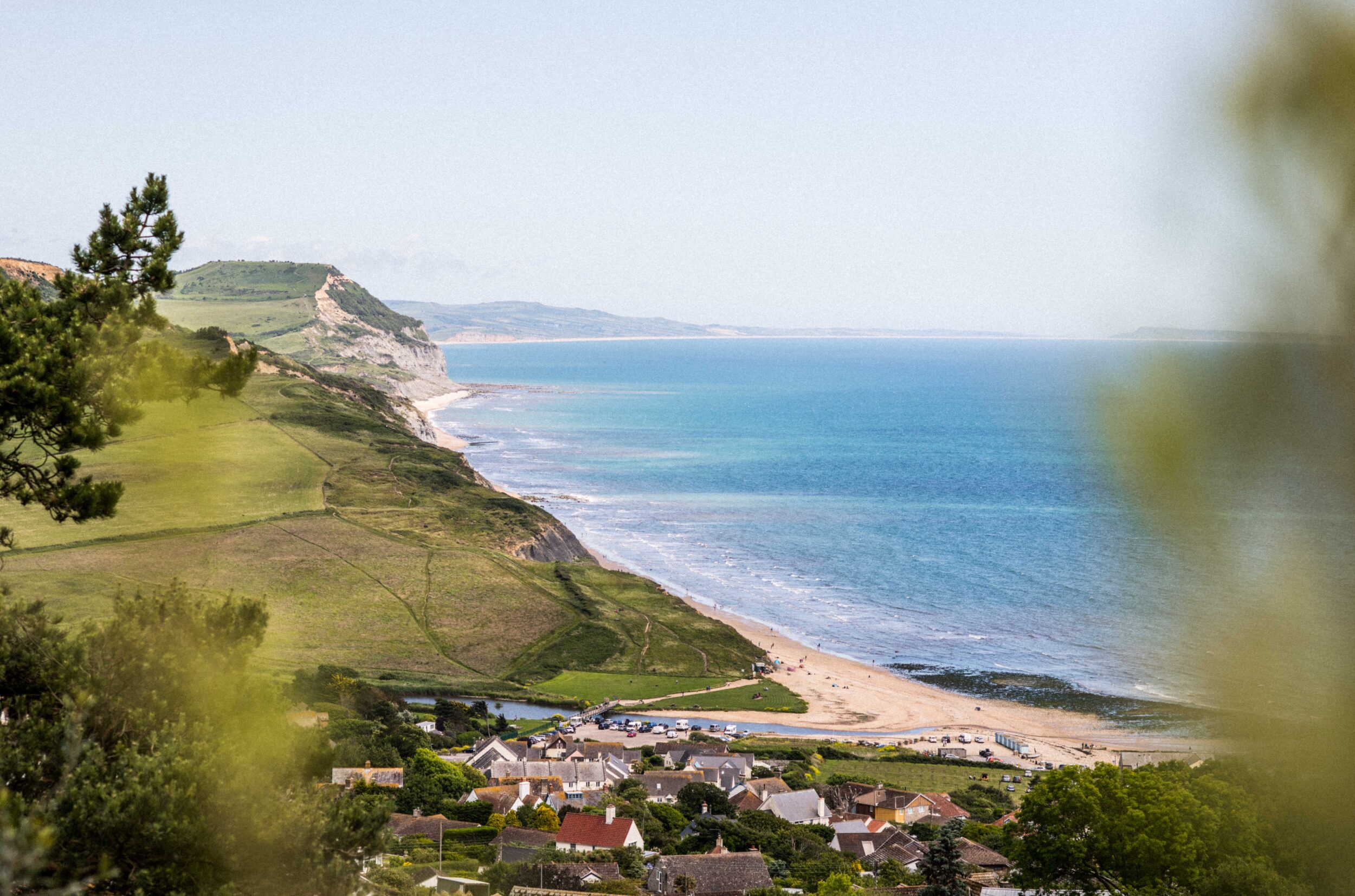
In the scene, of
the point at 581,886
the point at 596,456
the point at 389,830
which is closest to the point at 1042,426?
the point at 596,456

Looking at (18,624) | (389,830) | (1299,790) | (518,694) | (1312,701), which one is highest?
(1312,701)

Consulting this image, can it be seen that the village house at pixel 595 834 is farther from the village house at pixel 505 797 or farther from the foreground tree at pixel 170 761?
the foreground tree at pixel 170 761

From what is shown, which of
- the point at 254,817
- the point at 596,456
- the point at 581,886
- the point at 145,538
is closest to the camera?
the point at 254,817

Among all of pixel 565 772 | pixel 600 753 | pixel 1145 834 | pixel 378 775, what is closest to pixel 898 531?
pixel 600 753

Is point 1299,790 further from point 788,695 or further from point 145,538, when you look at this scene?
point 145,538

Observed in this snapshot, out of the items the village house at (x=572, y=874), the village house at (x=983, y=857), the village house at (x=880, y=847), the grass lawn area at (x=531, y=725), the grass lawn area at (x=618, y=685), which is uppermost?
the village house at (x=572, y=874)

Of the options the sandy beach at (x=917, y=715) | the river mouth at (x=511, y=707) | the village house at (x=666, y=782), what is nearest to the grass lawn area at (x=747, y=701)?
the sandy beach at (x=917, y=715)
